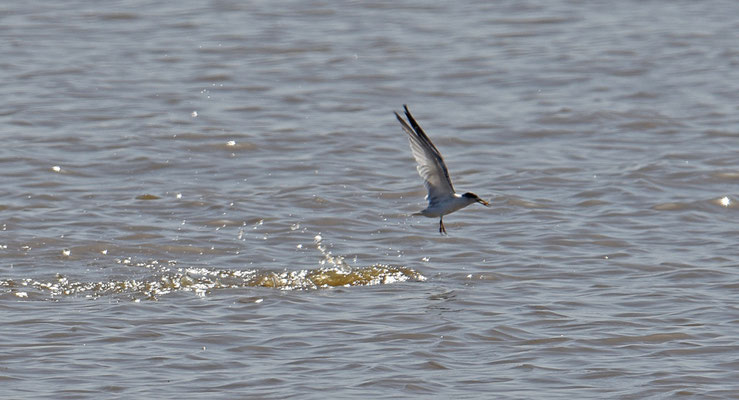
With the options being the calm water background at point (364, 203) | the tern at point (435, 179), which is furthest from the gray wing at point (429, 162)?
the calm water background at point (364, 203)

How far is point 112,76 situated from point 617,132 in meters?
6.94

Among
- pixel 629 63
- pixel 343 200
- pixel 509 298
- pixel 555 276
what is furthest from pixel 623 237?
pixel 629 63

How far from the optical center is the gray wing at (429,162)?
360 inches

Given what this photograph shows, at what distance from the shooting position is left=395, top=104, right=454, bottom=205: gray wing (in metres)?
9.15

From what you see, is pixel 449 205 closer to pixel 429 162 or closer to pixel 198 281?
pixel 429 162

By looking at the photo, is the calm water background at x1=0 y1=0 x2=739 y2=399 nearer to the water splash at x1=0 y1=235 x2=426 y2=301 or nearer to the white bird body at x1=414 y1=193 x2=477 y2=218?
the water splash at x1=0 y1=235 x2=426 y2=301

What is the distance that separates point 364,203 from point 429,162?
2732 millimetres

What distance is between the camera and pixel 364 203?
12.3 meters

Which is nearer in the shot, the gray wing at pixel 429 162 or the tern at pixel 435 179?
the gray wing at pixel 429 162

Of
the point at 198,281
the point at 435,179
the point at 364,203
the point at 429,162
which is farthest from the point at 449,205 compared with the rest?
the point at 364,203

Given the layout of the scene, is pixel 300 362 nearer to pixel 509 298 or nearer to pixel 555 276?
pixel 509 298

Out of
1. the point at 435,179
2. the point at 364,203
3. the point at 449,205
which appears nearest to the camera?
the point at 435,179

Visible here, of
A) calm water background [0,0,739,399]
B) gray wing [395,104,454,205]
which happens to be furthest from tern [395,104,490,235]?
calm water background [0,0,739,399]

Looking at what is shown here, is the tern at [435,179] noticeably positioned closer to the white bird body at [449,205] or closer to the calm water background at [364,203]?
the white bird body at [449,205]
